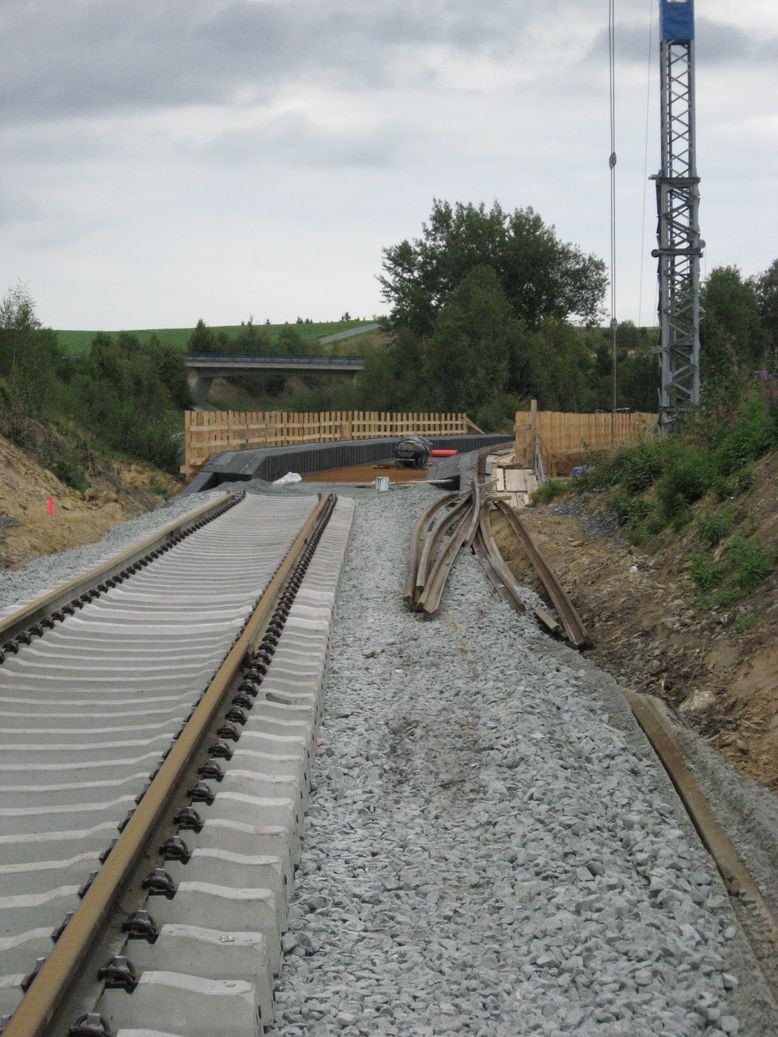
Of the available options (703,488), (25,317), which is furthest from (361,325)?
(703,488)

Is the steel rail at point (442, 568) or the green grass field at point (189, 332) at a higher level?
the green grass field at point (189, 332)

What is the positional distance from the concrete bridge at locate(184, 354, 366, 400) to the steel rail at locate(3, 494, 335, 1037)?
8801 cm

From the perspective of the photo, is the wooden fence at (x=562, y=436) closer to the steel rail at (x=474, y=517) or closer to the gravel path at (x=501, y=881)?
the steel rail at (x=474, y=517)

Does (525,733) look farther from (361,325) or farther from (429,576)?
(361,325)

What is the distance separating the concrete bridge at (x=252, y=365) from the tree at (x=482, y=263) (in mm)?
14080

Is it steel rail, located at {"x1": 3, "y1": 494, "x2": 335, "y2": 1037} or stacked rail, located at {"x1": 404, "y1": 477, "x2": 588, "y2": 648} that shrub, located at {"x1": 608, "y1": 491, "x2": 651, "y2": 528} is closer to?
stacked rail, located at {"x1": 404, "y1": 477, "x2": 588, "y2": 648}

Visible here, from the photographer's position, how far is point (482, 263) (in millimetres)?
77750

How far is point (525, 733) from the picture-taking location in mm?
6023

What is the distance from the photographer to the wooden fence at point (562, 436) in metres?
24.0

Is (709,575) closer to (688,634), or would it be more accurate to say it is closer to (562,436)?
(688,634)

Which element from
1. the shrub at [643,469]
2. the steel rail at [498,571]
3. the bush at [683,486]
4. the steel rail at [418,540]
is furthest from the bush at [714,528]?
the shrub at [643,469]

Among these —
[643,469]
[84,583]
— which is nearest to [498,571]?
[643,469]

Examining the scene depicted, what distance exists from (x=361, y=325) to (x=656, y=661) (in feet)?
528

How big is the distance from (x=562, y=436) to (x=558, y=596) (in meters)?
16.0
